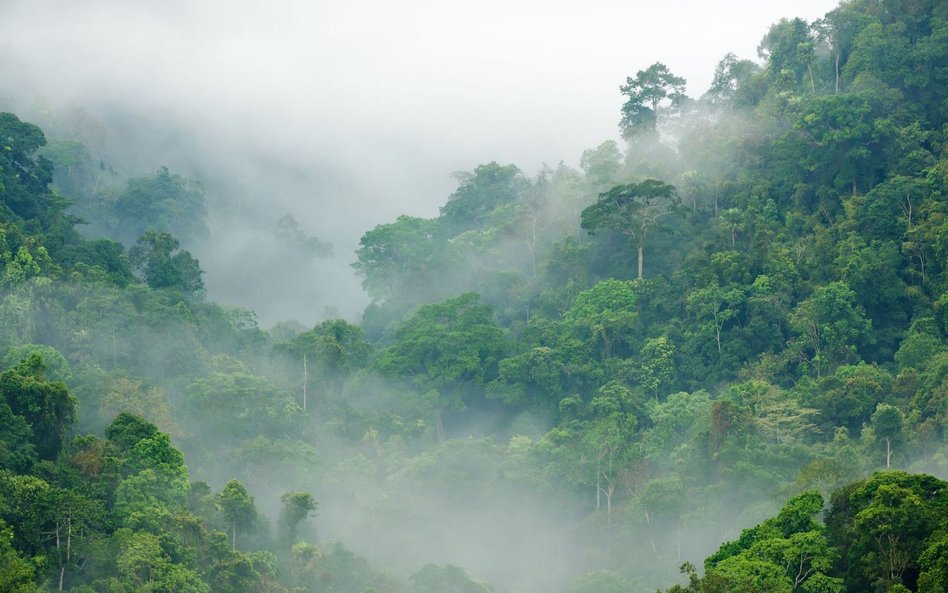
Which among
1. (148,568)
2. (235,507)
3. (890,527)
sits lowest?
(148,568)

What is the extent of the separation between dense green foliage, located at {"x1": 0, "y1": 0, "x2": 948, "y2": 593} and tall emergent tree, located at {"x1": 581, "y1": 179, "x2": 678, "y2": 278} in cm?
12

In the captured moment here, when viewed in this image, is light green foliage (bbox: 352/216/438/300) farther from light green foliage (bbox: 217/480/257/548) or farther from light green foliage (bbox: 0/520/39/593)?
light green foliage (bbox: 0/520/39/593)

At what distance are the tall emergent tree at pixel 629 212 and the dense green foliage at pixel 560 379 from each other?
0.12 metres

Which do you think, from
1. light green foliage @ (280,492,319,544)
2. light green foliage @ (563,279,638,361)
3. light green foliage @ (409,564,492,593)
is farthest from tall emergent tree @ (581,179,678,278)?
light green foliage @ (280,492,319,544)

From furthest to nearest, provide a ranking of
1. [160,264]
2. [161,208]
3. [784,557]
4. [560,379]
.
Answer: [161,208], [160,264], [560,379], [784,557]

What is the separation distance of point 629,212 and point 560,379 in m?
7.30

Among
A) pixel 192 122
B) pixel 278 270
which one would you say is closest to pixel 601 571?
pixel 278 270

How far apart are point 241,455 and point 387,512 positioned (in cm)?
462

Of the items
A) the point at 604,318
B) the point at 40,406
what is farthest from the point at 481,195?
the point at 40,406

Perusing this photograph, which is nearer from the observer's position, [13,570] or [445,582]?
[13,570]

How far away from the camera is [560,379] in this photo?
51875 millimetres

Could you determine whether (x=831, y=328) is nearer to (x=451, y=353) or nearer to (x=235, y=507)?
(x=451, y=353)

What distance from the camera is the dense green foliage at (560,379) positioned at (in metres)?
39.2

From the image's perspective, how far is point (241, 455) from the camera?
47.2 metres
